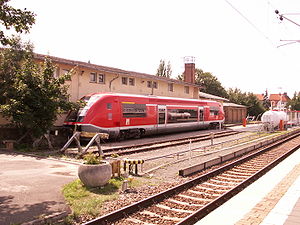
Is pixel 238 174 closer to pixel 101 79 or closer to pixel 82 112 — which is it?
pixel 82 112

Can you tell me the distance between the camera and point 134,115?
21.3 meters

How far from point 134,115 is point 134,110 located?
366mm

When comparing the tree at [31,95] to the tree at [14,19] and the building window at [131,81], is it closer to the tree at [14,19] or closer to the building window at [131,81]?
Result: the tree at [14,19]

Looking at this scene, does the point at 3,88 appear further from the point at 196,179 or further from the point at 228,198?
the point at 228,198

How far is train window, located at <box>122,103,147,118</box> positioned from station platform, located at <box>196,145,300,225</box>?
11.2 m

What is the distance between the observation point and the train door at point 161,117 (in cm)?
2397

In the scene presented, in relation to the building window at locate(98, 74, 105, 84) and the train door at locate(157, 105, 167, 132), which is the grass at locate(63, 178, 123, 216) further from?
the building window at locate(98, 74, 105, 84)

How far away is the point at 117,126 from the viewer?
65.1ft

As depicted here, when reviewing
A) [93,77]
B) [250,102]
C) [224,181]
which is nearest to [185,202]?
[224,181]

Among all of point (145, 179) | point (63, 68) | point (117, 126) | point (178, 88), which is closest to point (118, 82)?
point (63, 68)

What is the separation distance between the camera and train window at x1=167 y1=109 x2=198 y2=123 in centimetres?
2557

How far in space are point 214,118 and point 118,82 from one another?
1268 centimetres

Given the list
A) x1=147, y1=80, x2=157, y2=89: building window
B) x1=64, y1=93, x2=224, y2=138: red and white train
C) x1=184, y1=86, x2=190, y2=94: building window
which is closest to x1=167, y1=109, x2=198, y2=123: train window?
x1=64, y1=93, x2=224, y2=138: red and white train

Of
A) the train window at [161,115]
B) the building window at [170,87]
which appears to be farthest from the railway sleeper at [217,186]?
the building window at [170,87]
